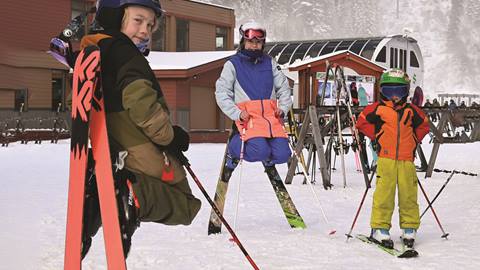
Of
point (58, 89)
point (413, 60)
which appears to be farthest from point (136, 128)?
point (413, 60)

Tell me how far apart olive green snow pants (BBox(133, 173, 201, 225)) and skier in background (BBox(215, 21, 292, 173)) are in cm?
272

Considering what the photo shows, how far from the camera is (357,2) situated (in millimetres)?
134250

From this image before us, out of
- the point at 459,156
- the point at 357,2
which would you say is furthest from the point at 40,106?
the point at 357,2

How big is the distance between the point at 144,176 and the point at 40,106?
Result: 24.3 m

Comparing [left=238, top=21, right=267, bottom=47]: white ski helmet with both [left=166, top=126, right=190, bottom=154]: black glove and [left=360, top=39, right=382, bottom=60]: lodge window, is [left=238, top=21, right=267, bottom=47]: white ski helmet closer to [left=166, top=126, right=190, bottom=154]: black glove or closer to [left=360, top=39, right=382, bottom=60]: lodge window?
[left=166, top=126, right=190, bottom=154]: black glove

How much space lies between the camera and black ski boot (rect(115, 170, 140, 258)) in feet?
10.1

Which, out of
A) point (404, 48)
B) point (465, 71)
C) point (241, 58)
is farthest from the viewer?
point (465, 71)

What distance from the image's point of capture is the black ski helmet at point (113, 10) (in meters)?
3.18

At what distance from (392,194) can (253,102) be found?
4.89ft

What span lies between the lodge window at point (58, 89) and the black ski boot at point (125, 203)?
80.9 ft

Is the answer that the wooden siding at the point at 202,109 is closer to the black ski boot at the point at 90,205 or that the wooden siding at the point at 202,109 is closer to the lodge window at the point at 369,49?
the lodge window at the point at 369,49

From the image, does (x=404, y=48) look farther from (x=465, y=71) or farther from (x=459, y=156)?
(x=465, y=71)

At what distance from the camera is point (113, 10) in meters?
3.20

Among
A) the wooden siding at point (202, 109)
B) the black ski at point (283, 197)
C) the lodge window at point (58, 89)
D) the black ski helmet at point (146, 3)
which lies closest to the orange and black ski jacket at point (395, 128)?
the black ski at point (283, 197)
